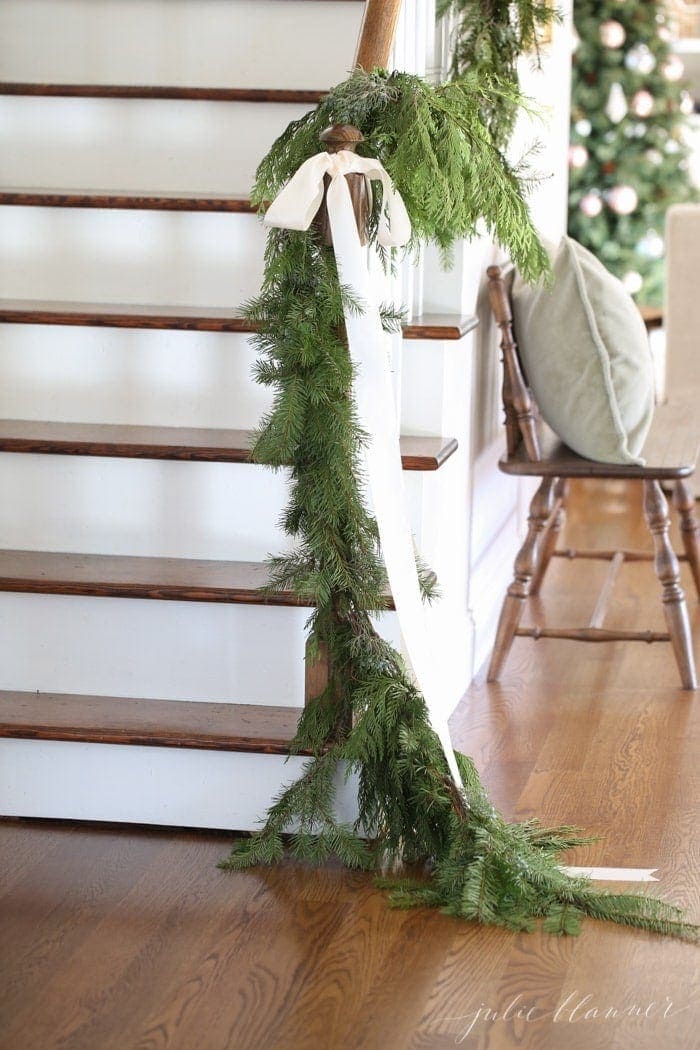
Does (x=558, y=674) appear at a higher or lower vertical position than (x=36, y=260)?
lower

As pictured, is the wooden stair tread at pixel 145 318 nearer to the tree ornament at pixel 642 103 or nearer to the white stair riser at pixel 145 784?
the white stair riser at pixel 145 784

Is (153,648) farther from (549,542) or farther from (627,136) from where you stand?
(627,136)

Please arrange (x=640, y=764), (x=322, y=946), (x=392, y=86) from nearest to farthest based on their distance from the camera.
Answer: (x=322, y=946), (x=392, y=86), (x=640, y=764)

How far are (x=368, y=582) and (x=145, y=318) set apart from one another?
26.9 inches

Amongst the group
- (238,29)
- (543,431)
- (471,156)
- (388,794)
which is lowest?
(388,794)

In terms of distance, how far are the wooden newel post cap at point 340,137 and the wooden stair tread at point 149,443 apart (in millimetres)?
506

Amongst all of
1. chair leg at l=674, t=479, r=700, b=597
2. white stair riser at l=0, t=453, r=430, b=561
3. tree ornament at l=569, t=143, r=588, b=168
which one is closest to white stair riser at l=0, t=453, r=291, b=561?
white stair riser at l=0, t=453, r=430, b=561

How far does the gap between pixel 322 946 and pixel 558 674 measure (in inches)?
53.0

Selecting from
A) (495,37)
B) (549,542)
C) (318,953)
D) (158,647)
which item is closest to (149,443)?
(158,647)

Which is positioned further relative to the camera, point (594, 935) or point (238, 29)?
point (238, 29)

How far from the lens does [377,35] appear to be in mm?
2119

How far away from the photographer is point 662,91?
238 inches

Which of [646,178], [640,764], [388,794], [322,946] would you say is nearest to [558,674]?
[640,764]

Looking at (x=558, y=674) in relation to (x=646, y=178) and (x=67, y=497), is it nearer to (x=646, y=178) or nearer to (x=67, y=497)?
(x=67, y=497)
